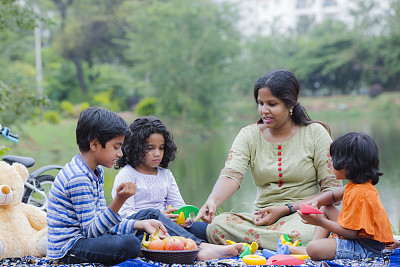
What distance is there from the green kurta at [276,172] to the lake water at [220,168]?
4.41 ft

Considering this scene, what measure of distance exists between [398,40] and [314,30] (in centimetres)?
663

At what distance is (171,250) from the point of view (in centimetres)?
204

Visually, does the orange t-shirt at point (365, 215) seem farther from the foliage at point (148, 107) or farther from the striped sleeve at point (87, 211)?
the foliage at point (148, 107)

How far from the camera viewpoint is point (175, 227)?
2.31 metres

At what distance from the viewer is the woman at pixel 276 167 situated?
95.9 inches

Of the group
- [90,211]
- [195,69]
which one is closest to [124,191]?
[90,211]

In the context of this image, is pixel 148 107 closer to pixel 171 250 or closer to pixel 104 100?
pixel 104 100

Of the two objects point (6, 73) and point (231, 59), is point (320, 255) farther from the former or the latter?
point (231, 59)

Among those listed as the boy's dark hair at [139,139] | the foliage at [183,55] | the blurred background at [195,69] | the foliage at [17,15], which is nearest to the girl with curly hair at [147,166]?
the boy's dark hair at [139,139]

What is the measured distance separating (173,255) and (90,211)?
15.7 inches

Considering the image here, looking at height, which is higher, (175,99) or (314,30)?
(314,30)

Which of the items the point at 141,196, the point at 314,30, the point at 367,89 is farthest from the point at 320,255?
the point at 314,30

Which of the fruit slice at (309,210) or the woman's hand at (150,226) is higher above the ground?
the fruit slice at (309,210)

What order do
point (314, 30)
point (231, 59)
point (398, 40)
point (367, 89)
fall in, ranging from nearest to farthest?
point (231, 59), point (398, 40), point (367, 89), point (314, 30)
